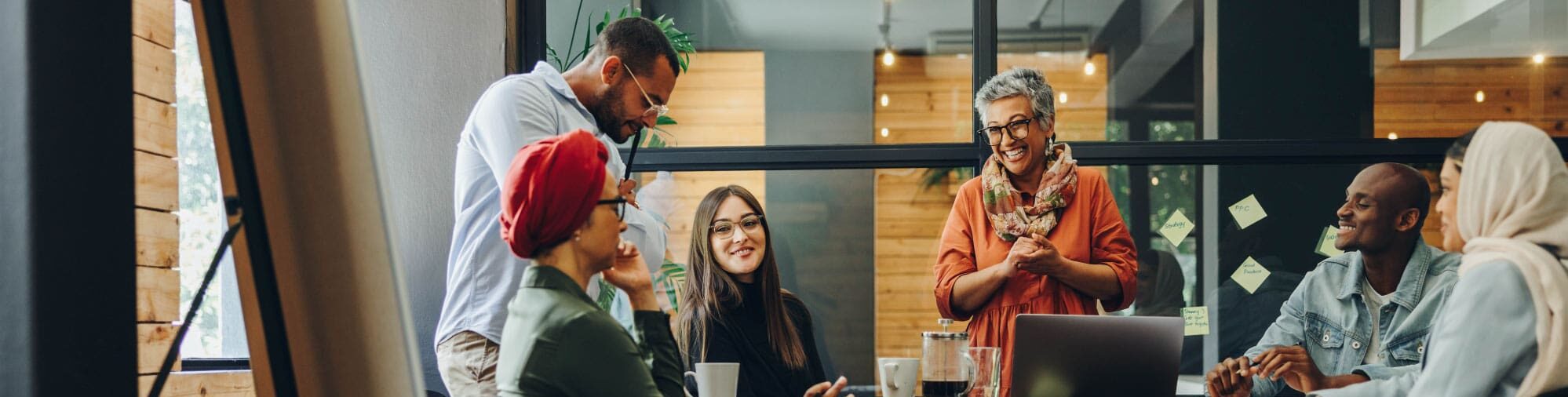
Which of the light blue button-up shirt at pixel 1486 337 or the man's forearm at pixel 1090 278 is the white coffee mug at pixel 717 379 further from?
the man's forearm at pixel 1090 278

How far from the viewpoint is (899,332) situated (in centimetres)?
397

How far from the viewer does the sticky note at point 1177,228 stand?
383 centimetres

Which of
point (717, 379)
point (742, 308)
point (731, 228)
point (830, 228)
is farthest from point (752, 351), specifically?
point (830, 228)

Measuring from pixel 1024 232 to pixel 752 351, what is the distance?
0.71 meters

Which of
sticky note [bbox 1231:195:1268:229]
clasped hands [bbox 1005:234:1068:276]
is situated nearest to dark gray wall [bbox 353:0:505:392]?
clasped hands [bbox 1005:234:1068:276]

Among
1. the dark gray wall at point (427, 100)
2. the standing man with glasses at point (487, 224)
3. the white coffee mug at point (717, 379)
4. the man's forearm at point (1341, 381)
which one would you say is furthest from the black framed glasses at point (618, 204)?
the dark gray wall at point (427, 100)

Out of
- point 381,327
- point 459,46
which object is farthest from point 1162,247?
point 381,327

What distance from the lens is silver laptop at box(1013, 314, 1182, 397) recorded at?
5.91ft

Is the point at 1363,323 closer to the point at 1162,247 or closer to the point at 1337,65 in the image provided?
the point at 1162,247

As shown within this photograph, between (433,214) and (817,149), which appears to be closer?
(433,214)

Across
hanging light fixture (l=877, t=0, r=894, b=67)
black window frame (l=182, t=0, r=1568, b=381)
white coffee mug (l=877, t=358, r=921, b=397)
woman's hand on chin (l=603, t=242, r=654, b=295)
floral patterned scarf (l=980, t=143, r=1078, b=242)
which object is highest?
hanging light fixture (l=877, t=0, r=894, b=67)

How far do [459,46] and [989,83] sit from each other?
5.86 feet

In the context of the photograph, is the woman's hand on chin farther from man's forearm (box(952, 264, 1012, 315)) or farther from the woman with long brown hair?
man's forearm (box(952, 264, 1012, 315))

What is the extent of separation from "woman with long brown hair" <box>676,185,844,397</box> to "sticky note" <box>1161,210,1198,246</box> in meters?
1.48
